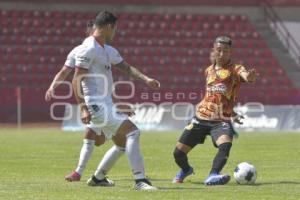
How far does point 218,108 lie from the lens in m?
11.3

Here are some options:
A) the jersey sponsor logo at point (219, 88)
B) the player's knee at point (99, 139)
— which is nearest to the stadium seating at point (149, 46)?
the player's knee at point (99, 139)

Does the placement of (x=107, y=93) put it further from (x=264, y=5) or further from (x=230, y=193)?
(x=264, y=5)

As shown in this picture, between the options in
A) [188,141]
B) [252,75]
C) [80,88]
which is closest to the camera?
[80,88]

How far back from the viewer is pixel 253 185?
10609 mm

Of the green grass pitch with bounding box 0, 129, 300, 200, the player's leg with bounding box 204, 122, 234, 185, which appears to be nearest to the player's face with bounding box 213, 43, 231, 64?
the player's leg with bounding box 204, 122, 234, 185

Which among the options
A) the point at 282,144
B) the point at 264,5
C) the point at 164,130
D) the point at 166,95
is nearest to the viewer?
the point at 282,144

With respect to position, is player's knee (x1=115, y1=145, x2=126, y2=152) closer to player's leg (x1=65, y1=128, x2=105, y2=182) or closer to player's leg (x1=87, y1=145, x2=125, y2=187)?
player's leg (x1=87, y1=145, x2=125, y2=187)

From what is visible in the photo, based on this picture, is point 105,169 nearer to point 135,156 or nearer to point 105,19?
point 135,156

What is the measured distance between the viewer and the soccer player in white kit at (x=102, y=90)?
9836mm

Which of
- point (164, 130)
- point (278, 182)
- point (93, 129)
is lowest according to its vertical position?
point (164, 130)

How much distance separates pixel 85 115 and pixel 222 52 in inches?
89.9

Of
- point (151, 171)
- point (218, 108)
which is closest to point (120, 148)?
point (218, 108)

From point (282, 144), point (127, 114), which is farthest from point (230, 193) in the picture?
point (282, 144)

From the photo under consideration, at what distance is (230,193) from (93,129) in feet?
6.79
